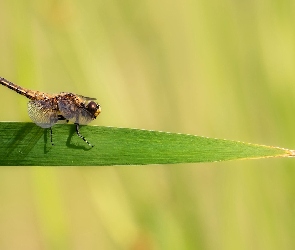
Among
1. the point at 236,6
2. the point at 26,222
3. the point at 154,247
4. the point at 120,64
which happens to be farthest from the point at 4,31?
the point at 154,247

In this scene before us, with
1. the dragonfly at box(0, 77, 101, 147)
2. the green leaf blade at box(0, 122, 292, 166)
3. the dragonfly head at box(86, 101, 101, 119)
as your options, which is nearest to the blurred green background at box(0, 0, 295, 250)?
the dragonfly at box(0, 77, 101, 147)

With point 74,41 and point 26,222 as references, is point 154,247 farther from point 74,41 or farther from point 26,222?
point 26,222

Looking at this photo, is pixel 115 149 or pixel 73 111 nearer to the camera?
pixel 115 149

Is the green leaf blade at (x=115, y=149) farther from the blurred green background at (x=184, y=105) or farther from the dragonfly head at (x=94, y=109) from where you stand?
the blurred green background at (x=184, y=105)

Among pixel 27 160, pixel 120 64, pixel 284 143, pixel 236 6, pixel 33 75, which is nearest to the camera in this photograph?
pixel 27 160

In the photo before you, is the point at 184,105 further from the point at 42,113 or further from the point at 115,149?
the point at 115,149

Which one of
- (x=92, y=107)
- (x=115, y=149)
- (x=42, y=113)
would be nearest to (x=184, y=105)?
(x=92, y=107)

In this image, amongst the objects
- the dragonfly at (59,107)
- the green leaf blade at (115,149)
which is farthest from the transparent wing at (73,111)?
the green leaf blade at (115,149)
